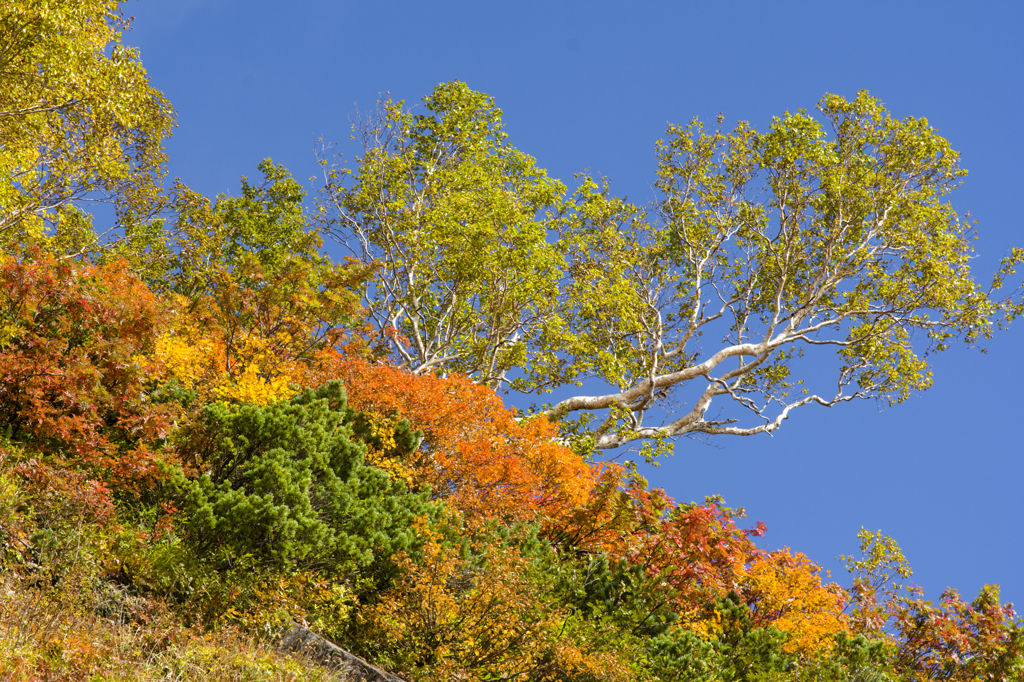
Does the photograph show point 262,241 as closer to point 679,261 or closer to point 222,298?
point 222,298

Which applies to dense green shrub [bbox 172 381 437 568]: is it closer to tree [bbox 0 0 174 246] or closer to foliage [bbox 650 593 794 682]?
foliage [bbox 650 593 794 682]

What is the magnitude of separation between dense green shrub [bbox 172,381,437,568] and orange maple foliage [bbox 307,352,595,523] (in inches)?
49.9

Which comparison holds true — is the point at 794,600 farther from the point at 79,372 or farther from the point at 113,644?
the point at 79,372

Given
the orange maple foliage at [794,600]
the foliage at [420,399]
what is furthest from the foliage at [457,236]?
the orange maple foliage at [794,600]

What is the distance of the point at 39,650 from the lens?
6219mm

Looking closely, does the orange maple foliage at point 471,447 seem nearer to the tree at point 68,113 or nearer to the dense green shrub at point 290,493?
the dense green shrub at point 290,493

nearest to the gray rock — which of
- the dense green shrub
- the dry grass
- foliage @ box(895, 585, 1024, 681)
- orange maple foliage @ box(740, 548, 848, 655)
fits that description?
the dry grass

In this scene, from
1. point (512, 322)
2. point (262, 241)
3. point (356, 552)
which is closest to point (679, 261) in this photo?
point (512, 322)

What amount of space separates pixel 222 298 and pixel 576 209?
1034 cm

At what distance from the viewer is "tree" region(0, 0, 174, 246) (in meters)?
13.9

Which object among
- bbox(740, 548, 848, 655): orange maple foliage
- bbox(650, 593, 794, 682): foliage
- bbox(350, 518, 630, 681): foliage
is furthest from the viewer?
bbox(740, 548, 848, 655): orange maple foliage

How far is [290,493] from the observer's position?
8.19m

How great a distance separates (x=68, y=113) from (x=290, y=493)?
38.6ft

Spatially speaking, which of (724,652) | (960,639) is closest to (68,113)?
(724,652)
